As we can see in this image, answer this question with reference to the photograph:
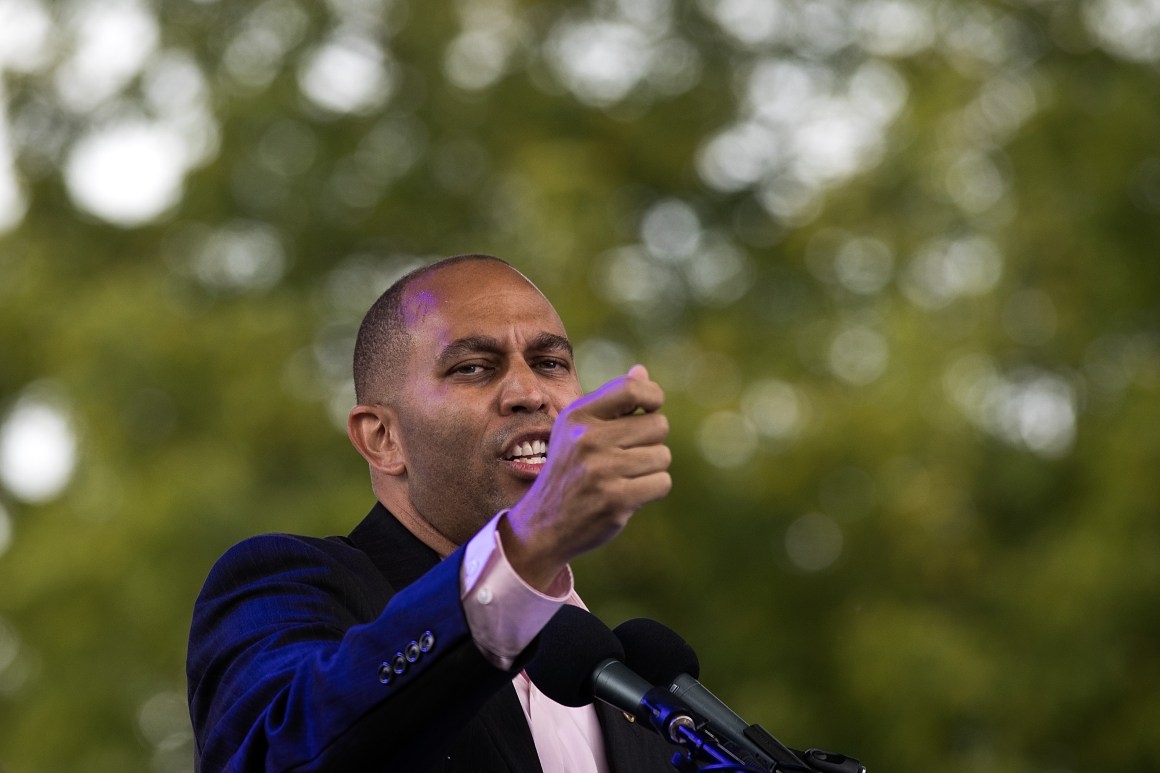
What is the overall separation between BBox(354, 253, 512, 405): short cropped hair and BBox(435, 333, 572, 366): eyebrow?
204 mm

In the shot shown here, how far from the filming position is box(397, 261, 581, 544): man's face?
385cm

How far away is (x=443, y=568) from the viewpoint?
281 centimetres

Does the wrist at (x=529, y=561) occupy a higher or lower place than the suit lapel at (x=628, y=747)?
higher

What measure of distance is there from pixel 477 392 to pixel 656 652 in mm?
953

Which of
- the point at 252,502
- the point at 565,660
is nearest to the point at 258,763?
the point at 565,660

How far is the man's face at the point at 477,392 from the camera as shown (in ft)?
12.6

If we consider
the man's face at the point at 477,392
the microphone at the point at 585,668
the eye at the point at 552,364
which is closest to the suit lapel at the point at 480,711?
the man's face at the point at 477,392

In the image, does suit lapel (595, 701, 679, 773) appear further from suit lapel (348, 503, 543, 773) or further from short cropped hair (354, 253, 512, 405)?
short cropped hair (354, 253, 512, 405)

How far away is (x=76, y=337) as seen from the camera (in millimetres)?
11547

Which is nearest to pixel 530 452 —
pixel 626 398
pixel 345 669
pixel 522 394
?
pixel 522 394

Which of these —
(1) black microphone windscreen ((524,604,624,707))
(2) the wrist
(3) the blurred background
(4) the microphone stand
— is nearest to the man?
(2) the wrist

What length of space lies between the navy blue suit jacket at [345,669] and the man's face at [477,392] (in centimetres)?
18

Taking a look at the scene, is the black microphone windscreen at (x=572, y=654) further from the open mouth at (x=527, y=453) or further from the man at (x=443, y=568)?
the open mouth at (x=527, y=453)

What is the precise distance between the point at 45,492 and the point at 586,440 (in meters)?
9.92
